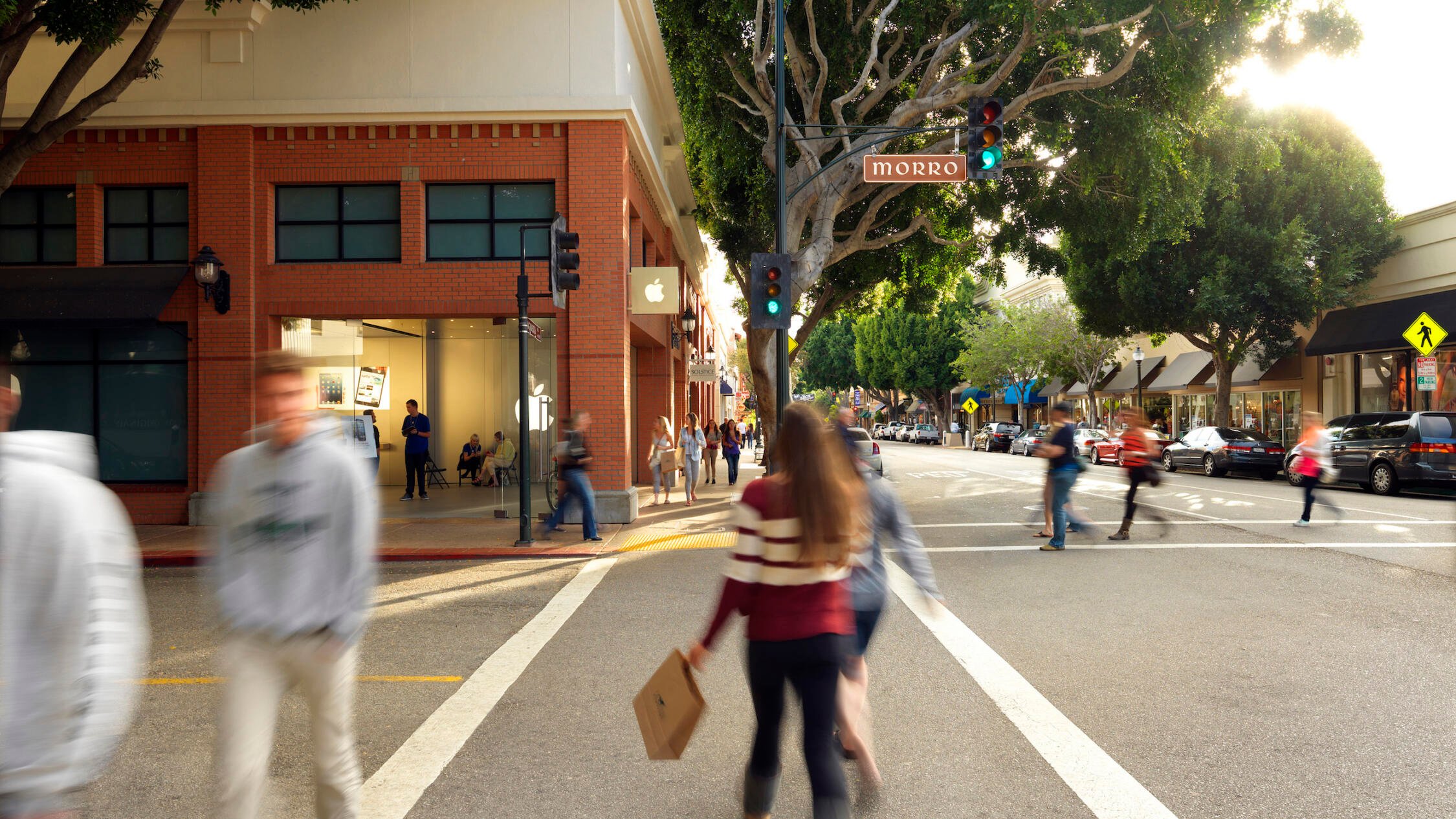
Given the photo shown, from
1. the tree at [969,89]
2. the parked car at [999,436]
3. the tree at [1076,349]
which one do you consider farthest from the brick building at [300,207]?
the parked car at [999,436]

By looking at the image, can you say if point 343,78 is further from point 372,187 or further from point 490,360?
point 490,360

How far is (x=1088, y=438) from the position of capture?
36.2m

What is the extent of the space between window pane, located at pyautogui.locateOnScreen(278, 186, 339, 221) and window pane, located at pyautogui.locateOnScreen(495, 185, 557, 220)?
8.63 feet

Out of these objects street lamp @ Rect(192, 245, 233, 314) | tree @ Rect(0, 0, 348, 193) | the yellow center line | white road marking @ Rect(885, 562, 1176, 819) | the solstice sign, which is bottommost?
the yellow center line

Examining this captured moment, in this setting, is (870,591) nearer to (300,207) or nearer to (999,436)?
(300,207)

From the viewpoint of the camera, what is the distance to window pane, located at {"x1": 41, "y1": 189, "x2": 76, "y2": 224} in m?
15.3

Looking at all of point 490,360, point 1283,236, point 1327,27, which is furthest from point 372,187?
point 1283,236

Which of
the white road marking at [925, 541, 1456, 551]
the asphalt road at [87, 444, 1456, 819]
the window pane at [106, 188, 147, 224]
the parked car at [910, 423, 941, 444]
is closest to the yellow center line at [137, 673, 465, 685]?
the asphalt road at [87, 444, 1456, 819]

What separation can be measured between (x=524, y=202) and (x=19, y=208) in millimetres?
8163

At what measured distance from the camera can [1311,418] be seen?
14.2m

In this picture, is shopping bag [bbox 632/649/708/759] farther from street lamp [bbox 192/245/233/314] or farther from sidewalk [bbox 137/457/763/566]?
street lamp [bbox 192/245/233/314]

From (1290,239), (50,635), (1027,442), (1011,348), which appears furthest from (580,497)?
(1011,348)

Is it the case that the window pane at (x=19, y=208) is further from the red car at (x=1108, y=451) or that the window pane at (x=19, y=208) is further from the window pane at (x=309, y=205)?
the red car at (x=1108, y=451)

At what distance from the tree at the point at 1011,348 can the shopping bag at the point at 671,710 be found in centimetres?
4568
